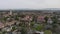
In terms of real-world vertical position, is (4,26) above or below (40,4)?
below

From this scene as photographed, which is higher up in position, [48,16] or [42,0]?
[42,0]

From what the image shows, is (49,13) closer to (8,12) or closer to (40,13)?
Answer: (40,13)

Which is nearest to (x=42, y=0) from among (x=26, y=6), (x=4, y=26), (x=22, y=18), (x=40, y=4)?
(x=40, y=4)

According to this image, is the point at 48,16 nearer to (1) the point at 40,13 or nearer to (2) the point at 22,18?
(1) the point at 40,13

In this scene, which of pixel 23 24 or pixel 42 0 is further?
pixel 42 0

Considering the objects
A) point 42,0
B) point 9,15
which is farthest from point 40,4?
point 9,15

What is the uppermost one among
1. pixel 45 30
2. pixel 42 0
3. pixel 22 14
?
pixel 42 0
